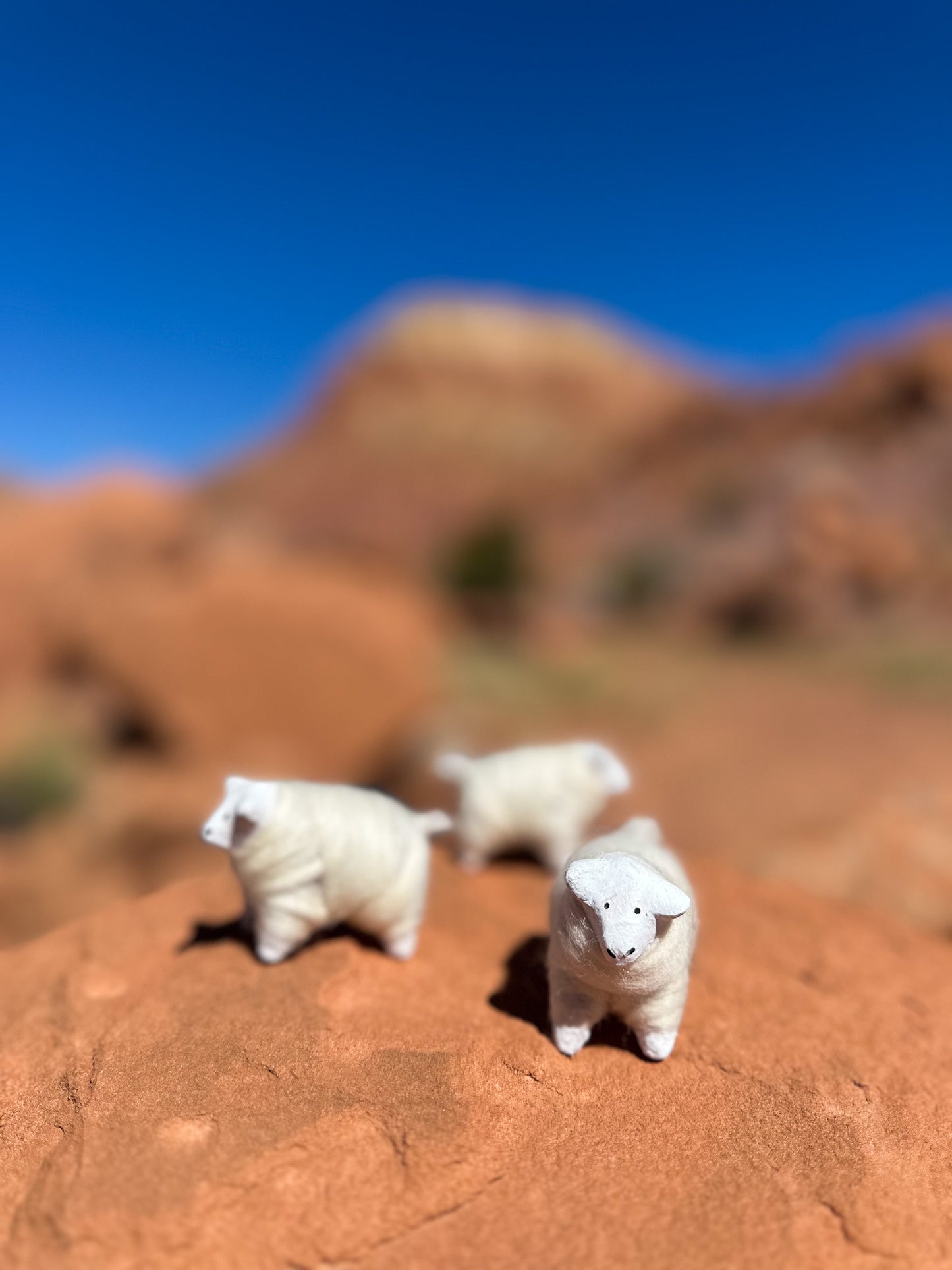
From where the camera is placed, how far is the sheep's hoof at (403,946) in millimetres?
3240

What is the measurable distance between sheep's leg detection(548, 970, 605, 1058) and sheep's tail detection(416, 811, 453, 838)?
3.18 ft

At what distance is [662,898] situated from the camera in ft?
8.13

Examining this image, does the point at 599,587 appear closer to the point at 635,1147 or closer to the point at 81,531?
the point at 81,531

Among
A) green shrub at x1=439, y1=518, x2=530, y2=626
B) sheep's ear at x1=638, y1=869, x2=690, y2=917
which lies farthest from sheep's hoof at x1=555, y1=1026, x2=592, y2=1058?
green shrub at x1=439, y1=518, x2=530, y2=626

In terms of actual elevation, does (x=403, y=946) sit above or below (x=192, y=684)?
above

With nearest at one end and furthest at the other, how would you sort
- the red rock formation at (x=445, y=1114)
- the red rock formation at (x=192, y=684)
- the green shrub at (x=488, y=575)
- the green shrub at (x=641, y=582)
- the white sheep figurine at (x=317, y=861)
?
the red rock formation at (x=445, y=1114) → the white sheep figurine at (x=317, y=861) → the red rock formation at (x=192, y=684) → the green shrub at (x=488, y=575) → the green shrub at (x=641, y=582)

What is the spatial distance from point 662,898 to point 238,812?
1.64 metres

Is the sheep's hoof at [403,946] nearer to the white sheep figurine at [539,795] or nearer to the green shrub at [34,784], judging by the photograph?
the white sheep figurine at [539,795]

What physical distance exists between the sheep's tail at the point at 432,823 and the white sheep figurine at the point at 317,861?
0.52 feet

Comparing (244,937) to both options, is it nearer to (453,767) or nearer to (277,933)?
(277,933)

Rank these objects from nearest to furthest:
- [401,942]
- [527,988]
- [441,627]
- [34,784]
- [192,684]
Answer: [527,988], [401,942], [34,784], [192,684], [441,627]

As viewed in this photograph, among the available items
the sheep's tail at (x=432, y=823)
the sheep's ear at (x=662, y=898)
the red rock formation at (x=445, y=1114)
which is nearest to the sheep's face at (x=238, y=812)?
the red rock formation at (x=445, y=1114)

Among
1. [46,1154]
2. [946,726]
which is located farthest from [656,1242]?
[946,726]

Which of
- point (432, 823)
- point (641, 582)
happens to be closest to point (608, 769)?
point (432, 823)
